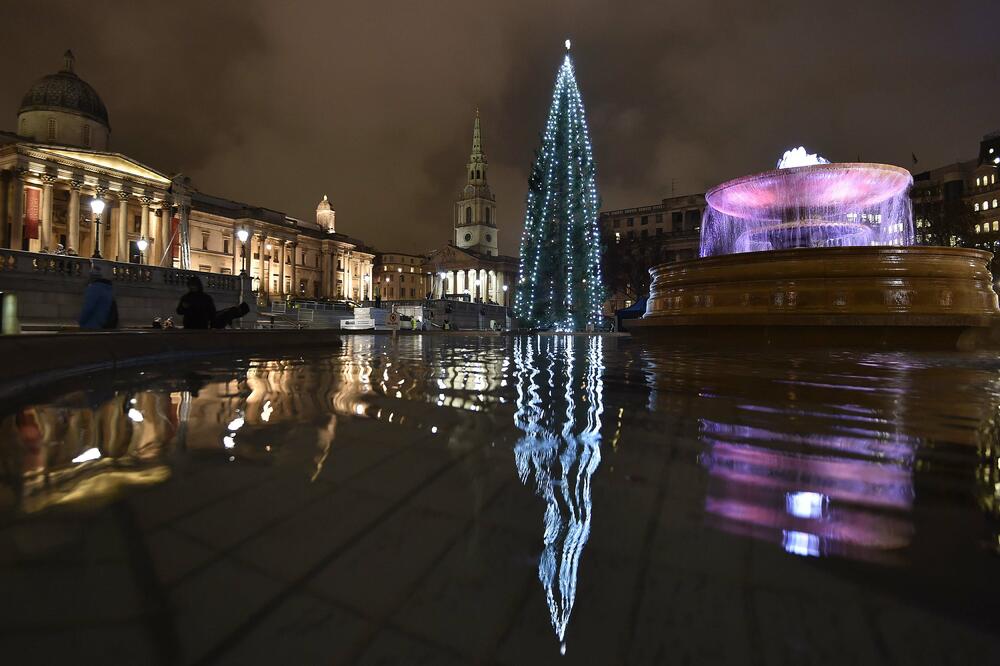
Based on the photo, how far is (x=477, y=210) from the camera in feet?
394

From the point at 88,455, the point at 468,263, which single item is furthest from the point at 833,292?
the point at 468,263

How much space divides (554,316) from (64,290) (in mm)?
23787

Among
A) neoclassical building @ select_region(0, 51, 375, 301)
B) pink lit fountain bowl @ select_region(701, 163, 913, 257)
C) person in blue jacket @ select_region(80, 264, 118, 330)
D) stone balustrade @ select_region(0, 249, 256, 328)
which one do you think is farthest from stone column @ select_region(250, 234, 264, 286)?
pink lit fountain bowl @ select_region(701, 163, 913, 257)

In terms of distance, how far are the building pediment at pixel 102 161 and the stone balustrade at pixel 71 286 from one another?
3067 cm

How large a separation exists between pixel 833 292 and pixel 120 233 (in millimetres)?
55754

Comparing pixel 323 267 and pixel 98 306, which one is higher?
pixel 323 267

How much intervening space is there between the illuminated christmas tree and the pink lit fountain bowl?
1616cm

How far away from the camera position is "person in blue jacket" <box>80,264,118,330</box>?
8945mm

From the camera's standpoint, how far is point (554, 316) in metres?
33.0

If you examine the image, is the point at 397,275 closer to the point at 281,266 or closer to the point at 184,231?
the point at 281,266

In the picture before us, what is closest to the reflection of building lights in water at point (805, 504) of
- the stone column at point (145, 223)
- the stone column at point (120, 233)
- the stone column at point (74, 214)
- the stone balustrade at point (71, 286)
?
the stone balustrade at point (71, 286)

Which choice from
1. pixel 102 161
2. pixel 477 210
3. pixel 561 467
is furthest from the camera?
pixel 477 210

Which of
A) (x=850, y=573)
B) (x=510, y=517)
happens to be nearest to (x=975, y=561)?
(x=850, y=573)

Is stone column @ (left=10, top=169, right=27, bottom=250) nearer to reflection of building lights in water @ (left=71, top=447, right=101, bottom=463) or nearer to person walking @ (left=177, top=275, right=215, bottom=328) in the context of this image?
person walking @ (left=177, top=275, right=215, bottom=328)
